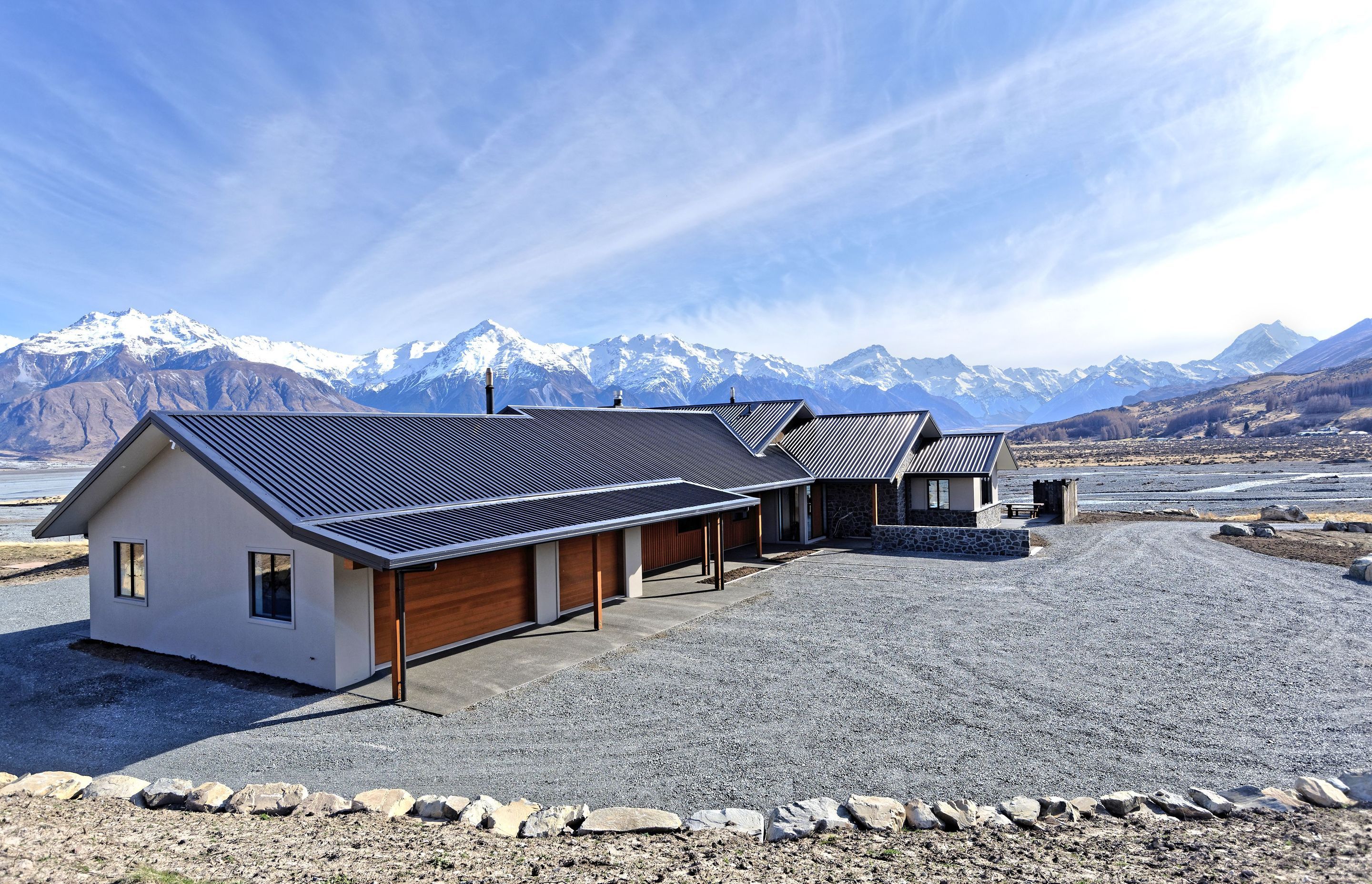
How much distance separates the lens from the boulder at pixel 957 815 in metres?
6.61

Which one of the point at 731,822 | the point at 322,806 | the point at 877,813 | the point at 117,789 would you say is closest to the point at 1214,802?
Result: the point at 877,813

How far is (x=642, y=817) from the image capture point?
6.77 m

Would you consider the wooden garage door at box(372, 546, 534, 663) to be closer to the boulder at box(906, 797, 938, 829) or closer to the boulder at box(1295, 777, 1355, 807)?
the boulder at box(906, 797, 938, 829)

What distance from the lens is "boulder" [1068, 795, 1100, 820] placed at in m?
6.89

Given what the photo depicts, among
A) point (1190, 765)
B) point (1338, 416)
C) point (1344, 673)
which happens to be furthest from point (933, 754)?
point (1338, 416)

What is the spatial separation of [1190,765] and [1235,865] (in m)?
2.68

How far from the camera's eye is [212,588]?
1284 centimetres

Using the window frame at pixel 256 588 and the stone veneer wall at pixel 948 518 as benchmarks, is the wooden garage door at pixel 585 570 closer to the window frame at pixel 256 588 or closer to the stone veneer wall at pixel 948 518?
the window frame at pixel 256 588

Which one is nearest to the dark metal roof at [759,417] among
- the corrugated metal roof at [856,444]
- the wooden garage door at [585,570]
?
the corrugated metal roof at [856,444]

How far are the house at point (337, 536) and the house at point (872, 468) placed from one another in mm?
9348

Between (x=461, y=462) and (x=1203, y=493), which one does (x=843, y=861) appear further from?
(x=1203, y=493)

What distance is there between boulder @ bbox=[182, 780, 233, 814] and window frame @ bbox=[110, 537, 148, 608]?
27.2ft

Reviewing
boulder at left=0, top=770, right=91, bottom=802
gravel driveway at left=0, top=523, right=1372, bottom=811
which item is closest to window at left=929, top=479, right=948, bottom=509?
gravel driveway at left=0, top=523, right=1372, bottom=811

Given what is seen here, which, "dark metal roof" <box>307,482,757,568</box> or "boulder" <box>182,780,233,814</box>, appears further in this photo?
"dark metal roof" <box>307,482,757,568</box>
